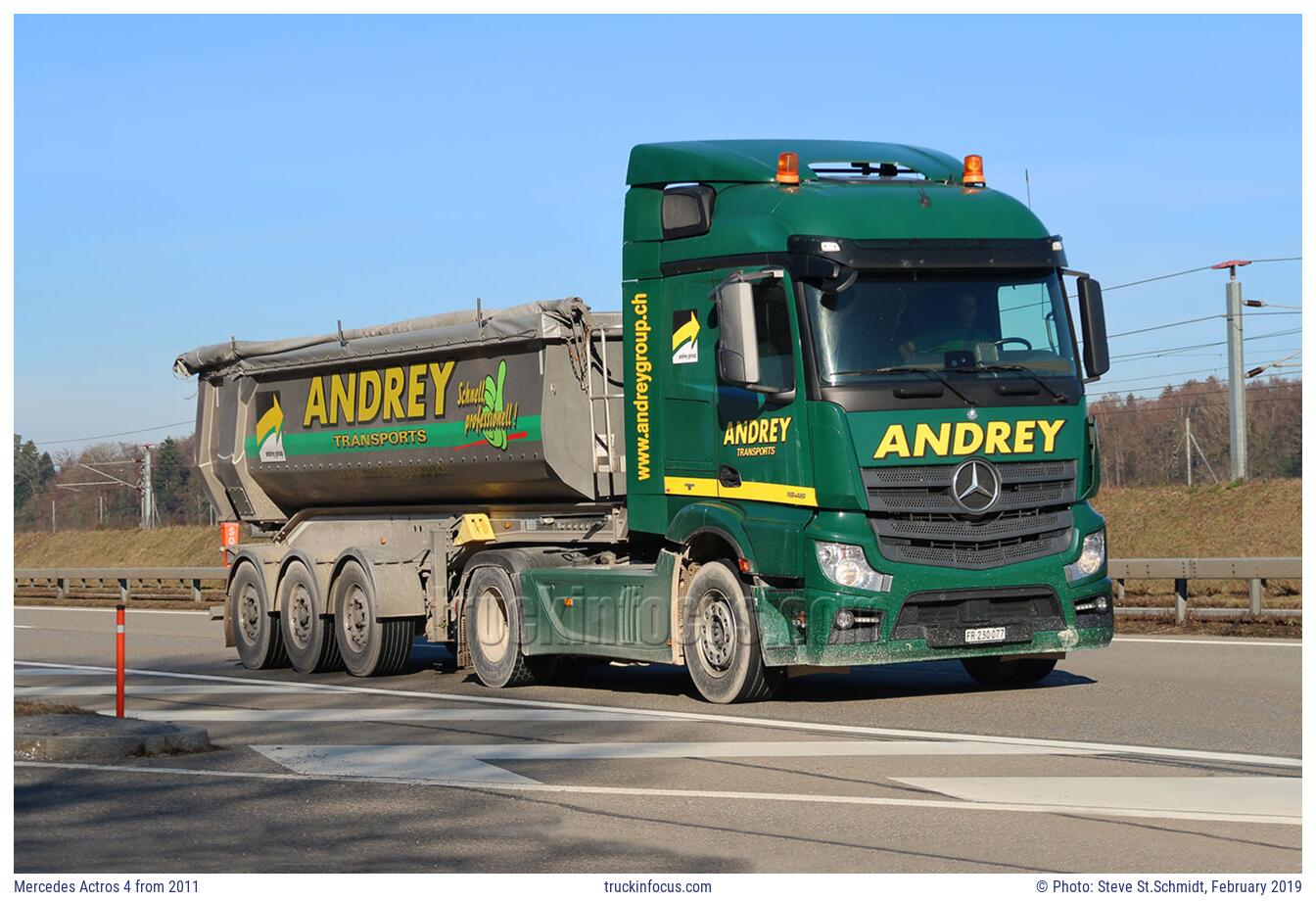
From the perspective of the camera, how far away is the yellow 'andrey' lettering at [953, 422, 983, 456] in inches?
500

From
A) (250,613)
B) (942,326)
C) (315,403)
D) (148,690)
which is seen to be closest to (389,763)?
(942,326)

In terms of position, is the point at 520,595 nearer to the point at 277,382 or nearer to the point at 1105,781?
the point at 277,382

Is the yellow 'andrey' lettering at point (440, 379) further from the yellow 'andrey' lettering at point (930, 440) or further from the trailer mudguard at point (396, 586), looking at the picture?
the yellow 'andrey' lettering at point (930, 440)

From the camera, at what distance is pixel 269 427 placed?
19.9 meters

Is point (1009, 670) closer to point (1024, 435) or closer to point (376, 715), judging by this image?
point (1024, 435)

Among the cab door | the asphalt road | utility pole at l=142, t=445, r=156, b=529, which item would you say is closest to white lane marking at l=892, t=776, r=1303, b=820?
the asphalt road

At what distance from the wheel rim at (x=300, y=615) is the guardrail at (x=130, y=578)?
16.5 m

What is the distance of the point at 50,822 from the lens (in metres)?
8.59

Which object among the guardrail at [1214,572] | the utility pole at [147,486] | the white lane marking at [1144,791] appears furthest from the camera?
the utility pole at [147,486]

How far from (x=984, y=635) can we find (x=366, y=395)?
7563 millimetres

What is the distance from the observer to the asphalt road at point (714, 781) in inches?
301

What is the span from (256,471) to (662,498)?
7.25 metres

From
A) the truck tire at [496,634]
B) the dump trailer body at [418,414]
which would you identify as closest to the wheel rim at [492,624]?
the truck tire at [496,634]
